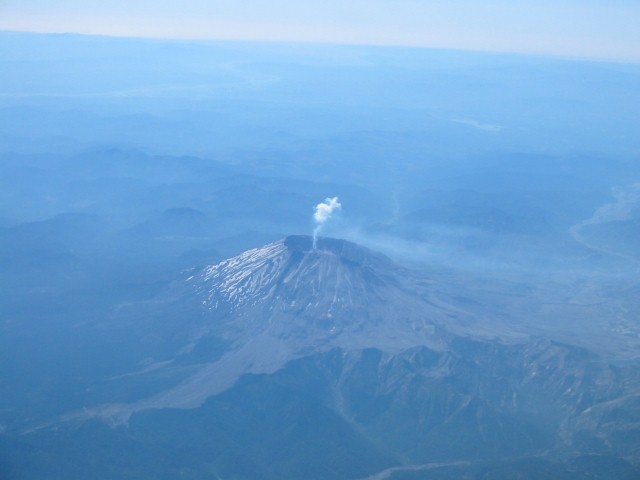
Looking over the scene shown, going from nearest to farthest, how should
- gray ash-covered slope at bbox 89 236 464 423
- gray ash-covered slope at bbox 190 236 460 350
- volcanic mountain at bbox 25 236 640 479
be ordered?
volcanic mountain at bbox 25 236 640 479, gray ash-covered slope at bbox 89 236 464 423, gray ash-covered slope at bbox 190 236 460 350

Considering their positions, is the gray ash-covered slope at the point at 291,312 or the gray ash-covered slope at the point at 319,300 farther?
the gray ash-covered slope at the point at 319,300

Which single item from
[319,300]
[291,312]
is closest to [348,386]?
[291,312]

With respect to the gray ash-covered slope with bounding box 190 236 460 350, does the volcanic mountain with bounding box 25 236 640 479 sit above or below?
below

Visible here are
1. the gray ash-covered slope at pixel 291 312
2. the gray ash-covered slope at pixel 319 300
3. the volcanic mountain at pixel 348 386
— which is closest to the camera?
the volcanic mountain at pixel 348 386

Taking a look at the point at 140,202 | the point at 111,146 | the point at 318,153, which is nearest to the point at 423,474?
the point at 140,202

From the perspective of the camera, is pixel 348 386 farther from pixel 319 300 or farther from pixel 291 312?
pixel 319 300

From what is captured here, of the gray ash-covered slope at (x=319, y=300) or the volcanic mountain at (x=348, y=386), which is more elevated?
the gray ash-covered slope at (x=319, y=300)

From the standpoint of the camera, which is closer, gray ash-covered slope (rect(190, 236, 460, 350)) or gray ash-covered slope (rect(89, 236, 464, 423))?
gray ash-covered slope (rect(89, 236, 464, 423))

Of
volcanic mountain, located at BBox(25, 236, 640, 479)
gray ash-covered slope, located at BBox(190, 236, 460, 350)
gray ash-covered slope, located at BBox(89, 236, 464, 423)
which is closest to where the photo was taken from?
volcanic mountain, located at BBox(25, 236, 640, 479)

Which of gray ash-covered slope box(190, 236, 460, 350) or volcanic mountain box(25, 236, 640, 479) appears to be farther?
gray ash-covered slope box(190, 236, 460, 350)

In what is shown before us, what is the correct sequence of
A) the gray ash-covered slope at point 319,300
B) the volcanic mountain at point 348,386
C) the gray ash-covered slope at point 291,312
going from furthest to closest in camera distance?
the gray ash-covered slope at point 319,300
the gray ash-covered slope at point 291,312
the volcanic mountain at point 348,386

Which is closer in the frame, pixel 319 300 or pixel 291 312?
pixel 291 312
